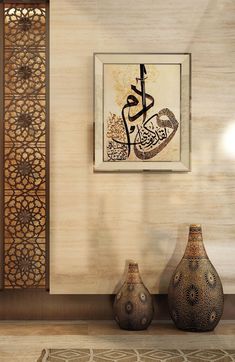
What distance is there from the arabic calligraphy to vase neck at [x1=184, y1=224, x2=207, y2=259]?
0.62 meters

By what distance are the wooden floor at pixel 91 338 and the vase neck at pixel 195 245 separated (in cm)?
51

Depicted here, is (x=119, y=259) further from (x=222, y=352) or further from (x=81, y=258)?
(x=222, y=352)

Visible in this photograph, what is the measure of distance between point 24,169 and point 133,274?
3.58 ft

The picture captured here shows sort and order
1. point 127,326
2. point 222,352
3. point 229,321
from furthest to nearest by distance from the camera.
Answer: point 229,321 → point 127,326 → point 222,352

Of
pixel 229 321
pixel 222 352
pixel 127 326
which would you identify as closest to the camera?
pixel 222 352

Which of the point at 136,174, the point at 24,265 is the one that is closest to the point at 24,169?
the point at 24,265

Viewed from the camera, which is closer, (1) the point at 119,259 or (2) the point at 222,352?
(2) the point at 222,352

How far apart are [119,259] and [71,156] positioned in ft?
2.66

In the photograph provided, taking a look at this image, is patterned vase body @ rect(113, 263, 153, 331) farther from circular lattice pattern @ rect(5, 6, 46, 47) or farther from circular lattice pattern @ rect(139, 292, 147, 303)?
circular lattice pattern @ rect(5, 6, 46, 47)

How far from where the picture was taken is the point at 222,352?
148 inches

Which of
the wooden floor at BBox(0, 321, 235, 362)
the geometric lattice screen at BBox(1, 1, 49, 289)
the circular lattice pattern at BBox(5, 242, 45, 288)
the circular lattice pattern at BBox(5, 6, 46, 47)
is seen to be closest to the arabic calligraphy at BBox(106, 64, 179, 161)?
the geometric lattice screen at BBox(1, 1, 49, 289)

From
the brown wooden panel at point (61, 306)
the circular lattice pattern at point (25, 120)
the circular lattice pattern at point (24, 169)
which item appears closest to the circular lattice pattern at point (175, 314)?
the brown wooden panel at point (61, 306)

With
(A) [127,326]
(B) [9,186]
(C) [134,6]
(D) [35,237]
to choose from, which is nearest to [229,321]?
(A) [127,326]

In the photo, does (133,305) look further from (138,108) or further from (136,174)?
(138,108)
